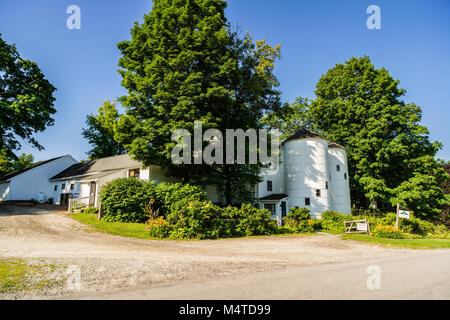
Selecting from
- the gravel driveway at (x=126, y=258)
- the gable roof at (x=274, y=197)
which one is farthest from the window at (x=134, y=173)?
the gable roof at (x=274, y=197)

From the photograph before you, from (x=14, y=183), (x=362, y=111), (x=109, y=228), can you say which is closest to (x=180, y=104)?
(x=109, y=228)

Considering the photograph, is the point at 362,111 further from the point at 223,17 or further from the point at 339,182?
the point at 223,17

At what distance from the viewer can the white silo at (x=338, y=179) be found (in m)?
28.9

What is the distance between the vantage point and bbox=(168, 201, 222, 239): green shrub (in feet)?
45.9

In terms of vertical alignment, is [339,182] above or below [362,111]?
below

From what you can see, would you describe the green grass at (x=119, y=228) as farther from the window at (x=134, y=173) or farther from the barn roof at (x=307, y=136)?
the barn roof at (x=307, y=136)

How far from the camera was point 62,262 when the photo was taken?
24.3 feet

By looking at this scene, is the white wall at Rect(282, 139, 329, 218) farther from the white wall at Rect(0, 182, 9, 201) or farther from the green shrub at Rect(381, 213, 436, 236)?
the white wall at Rect(0, 182, 9, 201)

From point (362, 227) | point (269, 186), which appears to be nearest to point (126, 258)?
point (362, 227)

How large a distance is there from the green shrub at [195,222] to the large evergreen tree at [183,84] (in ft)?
17.0

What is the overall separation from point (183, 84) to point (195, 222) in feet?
33.4

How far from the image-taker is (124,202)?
17328 millimetres
